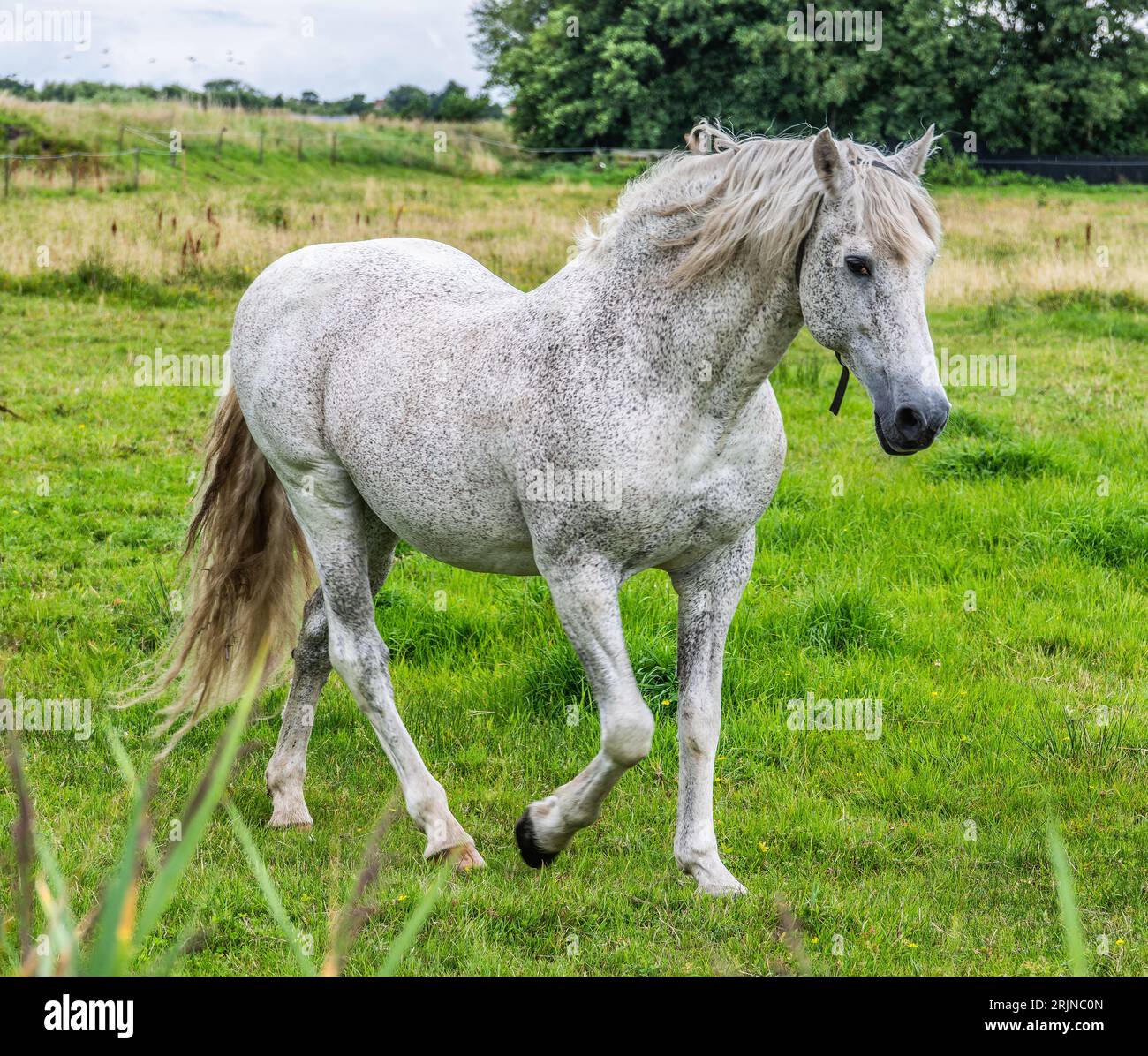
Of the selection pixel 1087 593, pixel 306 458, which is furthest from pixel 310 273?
pixel 1087 593

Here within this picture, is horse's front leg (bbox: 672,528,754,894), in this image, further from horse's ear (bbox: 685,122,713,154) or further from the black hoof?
horse's ear (bbox: 685,122,713,154)

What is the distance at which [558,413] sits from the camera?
361cm

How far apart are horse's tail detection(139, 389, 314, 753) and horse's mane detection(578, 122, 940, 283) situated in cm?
198

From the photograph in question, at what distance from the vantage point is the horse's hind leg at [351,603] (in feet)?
14.5

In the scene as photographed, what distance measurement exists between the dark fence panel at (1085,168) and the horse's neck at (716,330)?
3601cm

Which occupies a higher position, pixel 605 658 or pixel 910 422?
pixel 910 422

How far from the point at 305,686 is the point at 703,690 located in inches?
68.9

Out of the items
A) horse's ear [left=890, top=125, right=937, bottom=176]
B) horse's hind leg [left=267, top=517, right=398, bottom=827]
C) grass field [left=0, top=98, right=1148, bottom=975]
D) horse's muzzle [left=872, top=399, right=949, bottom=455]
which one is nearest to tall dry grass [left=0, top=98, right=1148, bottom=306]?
grass field [left=0, top=98, right=1148, bottom=975]

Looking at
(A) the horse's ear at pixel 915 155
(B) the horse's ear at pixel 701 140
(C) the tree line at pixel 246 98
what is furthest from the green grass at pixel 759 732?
(C) the tree line at pixel 246 98

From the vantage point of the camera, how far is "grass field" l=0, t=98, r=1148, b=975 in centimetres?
385

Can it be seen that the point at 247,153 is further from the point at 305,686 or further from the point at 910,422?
the point at 910,422

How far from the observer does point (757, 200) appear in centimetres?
336

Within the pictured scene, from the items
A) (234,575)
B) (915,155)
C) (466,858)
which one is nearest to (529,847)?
(466,858)

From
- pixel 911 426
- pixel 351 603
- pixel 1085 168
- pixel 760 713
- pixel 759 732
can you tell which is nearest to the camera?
pixel 911 426
